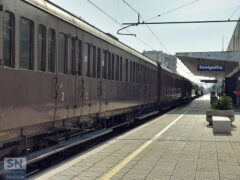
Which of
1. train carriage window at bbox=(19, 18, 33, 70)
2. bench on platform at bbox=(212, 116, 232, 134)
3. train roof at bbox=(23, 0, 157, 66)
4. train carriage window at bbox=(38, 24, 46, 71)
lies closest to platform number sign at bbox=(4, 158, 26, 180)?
train carriage window at bbox=(19, 18, 33, 70)

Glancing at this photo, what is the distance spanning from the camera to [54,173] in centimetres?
669

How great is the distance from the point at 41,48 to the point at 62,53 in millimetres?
1035

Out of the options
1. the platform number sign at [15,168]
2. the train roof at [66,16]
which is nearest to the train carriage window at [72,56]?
the train roof at [66,16]

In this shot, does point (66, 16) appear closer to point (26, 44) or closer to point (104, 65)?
point (26, 44)

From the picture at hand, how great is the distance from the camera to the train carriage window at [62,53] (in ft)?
26.4

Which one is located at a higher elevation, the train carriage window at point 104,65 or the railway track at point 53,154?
the train carriage window at point 104,65

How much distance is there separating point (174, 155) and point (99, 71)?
3691mm

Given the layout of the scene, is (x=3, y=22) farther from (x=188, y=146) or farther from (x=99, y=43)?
(x=188, y=146)

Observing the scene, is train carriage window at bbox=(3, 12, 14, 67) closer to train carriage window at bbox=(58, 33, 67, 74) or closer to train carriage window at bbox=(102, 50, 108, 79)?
train carriage window at bbox=(58, 33, 67, 74)

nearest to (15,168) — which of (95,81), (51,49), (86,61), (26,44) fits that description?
(26,44)

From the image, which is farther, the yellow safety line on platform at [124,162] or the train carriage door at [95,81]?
the train carriage door at [95,81]

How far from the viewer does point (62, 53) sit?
8227 mm

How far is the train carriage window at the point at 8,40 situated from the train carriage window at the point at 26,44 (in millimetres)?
300

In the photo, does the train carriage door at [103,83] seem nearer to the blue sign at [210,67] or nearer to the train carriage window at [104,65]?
the train carriage window at [104,65]
